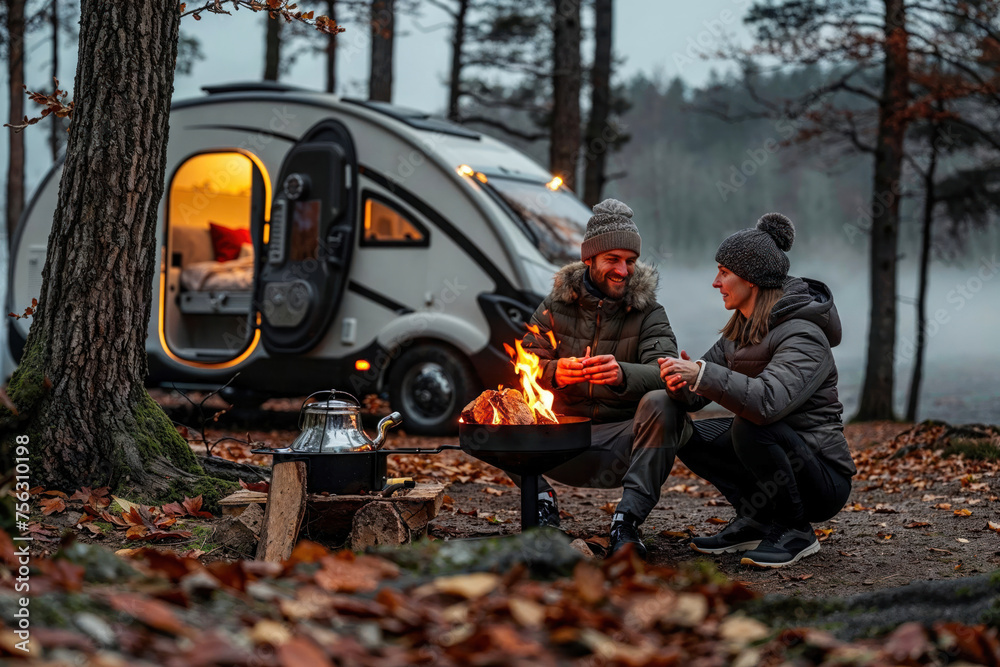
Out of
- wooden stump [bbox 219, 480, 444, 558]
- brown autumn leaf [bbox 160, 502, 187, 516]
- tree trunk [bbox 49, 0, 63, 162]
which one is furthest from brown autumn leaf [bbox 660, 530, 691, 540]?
tree trunk [bbox 49, 0, 63, 162]

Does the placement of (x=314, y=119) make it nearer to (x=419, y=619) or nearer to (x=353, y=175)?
(x=353, y=175)

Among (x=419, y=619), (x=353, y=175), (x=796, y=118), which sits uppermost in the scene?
(x=796, y=118)

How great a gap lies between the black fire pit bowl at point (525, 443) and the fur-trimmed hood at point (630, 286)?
0.81 metres

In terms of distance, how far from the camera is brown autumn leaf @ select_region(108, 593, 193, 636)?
6.53ft

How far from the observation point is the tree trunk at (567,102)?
12.5 m

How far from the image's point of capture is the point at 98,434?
14.9 feet

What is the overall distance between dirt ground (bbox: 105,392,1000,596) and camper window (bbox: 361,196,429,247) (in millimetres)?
1845

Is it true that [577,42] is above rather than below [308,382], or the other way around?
above

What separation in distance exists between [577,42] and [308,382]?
609 centimetres

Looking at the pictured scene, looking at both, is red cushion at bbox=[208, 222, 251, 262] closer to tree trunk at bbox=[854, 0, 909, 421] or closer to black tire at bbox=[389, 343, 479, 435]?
black tire at bbox=[389, 343, 479, 435]

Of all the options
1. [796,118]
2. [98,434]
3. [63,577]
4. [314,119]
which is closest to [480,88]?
[796,118]

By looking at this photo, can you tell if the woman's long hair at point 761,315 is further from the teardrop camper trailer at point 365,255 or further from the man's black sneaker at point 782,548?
the teardrop camper trailer at point 365,255

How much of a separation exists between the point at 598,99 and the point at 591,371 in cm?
1065

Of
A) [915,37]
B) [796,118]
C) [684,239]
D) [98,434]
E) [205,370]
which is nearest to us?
[98,434]
